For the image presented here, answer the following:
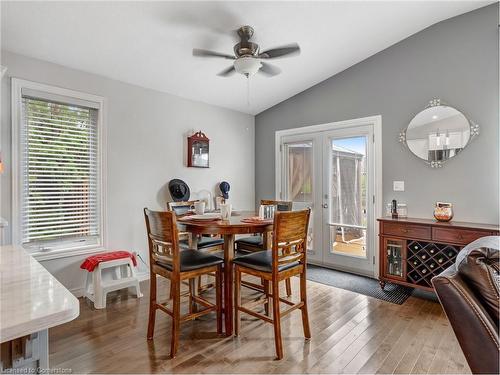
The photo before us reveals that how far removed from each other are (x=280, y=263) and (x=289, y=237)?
0.20m

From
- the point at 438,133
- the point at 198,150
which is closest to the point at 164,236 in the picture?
the point at 198,150

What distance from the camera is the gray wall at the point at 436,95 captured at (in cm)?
297

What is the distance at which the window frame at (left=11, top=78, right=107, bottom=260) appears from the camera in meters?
2.72

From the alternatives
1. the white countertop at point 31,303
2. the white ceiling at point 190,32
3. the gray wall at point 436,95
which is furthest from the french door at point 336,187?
the white countertop at point 31,303

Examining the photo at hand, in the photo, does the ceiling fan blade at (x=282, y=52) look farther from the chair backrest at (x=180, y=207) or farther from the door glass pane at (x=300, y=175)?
the door glass pane at (x=300, y=175)

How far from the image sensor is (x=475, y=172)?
10.00ft

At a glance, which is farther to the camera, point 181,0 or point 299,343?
point 181,0

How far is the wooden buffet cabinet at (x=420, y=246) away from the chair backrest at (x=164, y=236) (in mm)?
2428

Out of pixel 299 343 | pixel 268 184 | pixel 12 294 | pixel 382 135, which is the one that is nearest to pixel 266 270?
pixel 299 343

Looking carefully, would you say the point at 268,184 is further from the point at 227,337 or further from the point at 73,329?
the point at 73,329

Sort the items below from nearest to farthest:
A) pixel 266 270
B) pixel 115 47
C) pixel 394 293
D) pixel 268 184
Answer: pixel 266 270
pixel 115 47
pixel 394 293
pixel 268 184

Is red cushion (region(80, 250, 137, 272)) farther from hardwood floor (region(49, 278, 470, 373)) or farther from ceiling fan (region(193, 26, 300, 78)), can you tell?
ceiling fan (region(193, 26, 300, 78))

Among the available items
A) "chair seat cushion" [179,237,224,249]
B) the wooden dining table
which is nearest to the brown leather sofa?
the wooden dining table

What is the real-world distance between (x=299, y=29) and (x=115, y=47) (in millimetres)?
1893
